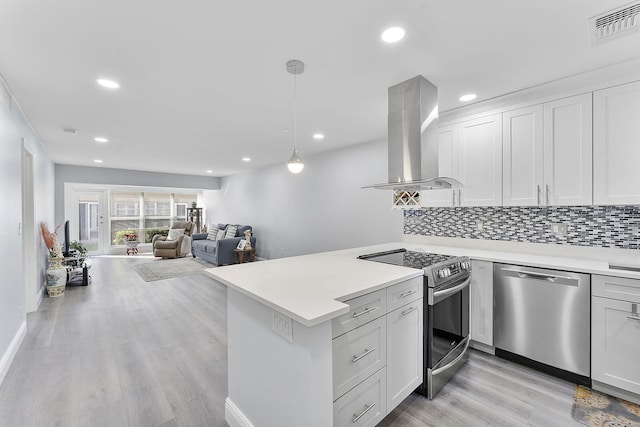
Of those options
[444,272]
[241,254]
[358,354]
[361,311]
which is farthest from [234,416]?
[241,254]

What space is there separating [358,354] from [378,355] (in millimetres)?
201

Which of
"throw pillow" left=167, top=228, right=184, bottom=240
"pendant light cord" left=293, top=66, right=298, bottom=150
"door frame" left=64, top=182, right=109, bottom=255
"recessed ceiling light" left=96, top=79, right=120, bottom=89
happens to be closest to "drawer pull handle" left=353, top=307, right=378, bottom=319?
"pendant light cord" left=293, top=66, right=298, bottom=150

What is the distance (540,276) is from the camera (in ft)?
7.28

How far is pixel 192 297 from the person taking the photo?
4.26m

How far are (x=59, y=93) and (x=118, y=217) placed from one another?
7.28m

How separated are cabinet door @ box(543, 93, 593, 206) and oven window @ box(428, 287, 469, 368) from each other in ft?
3.91

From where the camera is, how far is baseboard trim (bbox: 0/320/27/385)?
2.21 metres

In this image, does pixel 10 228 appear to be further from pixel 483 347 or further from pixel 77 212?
pixel 77 212

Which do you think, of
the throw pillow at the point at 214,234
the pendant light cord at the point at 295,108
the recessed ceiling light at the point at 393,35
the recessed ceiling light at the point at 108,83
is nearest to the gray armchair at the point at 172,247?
the throw pillow at the point at 214,234

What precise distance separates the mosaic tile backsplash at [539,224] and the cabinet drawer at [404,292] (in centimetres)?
159

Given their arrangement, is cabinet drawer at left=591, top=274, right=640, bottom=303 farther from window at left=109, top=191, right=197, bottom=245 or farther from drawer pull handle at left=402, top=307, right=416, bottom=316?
window at left=109, top=191, right=197, bottom=245

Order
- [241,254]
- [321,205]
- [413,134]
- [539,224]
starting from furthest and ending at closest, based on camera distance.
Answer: [241,254], [321,205], [539,224], [413,134]

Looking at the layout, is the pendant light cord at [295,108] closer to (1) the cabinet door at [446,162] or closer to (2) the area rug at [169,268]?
(1) the cabinet door at [446,162]

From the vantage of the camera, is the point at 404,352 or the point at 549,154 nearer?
the point at 404,352
